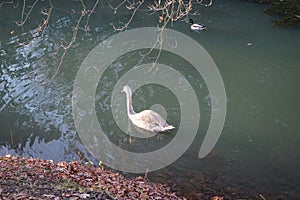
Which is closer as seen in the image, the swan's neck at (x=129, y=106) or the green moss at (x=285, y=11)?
the swan's neck at (x=129, y=106)

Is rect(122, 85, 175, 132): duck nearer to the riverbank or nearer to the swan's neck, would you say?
the swan's neck

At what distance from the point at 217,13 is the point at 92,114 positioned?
38.8ft

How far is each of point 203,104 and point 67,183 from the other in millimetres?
6284

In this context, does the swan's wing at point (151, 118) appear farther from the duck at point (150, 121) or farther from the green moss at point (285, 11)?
the green moss at point (285, 11)

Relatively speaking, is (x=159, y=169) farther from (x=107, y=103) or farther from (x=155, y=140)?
(x=107, y=103)

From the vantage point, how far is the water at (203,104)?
9.13 metres

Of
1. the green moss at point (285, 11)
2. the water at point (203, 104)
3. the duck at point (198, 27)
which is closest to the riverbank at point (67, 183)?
the water at point (203, 104)

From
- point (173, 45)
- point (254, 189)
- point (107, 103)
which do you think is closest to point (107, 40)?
point (173, 45)

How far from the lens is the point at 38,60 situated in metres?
14.6

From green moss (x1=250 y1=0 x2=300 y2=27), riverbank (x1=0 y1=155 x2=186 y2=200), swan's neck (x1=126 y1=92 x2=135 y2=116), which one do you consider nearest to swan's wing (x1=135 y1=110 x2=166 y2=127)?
swan's neck (x1=126 y1=92 x2=135 y2=116)

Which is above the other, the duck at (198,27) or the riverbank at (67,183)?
the duck at (198,27)

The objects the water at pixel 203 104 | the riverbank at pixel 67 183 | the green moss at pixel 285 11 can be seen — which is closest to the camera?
the riverbank at pixel 67 183

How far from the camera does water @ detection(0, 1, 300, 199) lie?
9133 mm

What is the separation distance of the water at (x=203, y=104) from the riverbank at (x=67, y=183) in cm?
98
